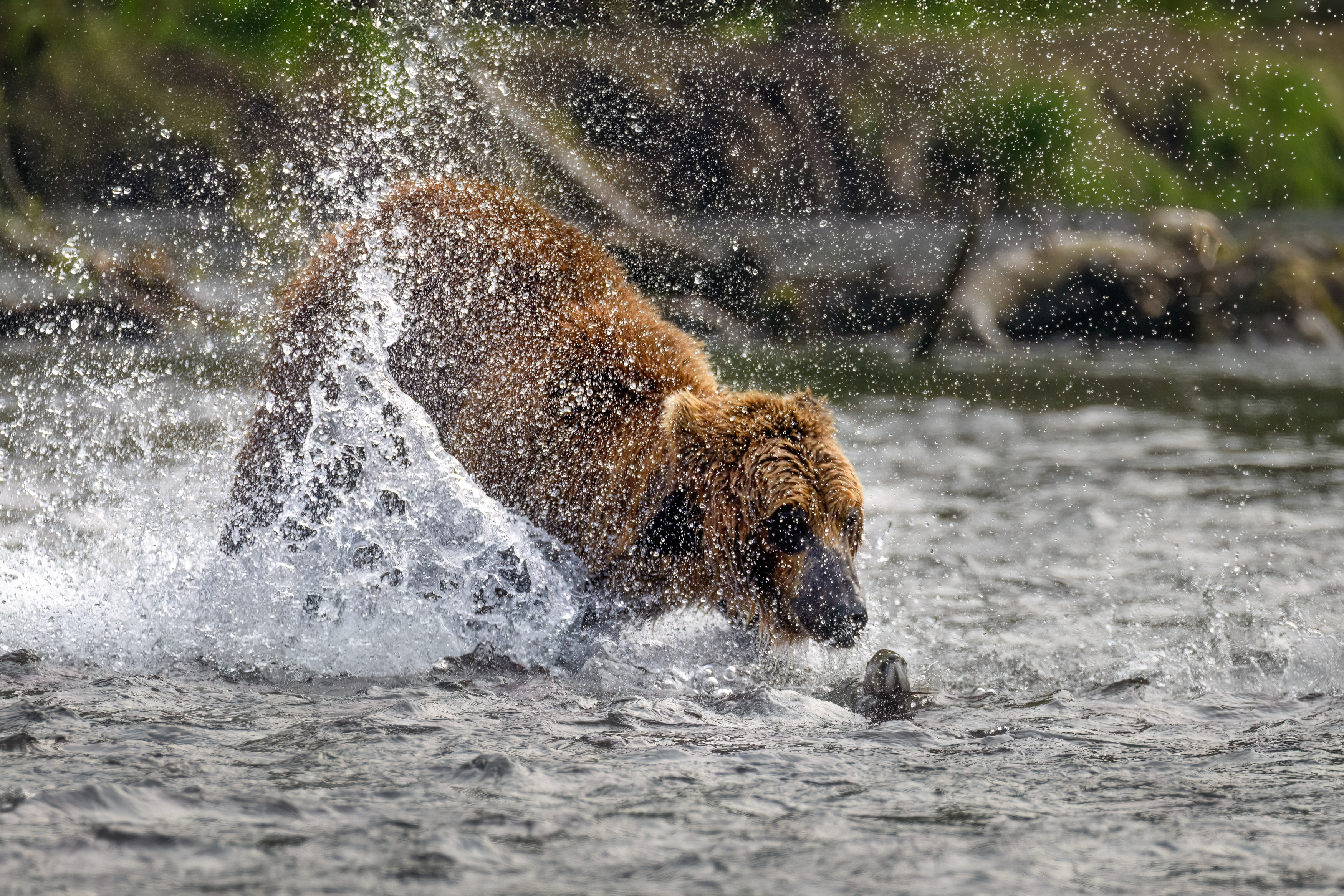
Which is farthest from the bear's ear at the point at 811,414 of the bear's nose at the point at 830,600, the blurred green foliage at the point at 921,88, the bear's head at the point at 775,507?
the blurred green foliage at the point at 921,88

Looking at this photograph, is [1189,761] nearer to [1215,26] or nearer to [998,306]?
[998,306]

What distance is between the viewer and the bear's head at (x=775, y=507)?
464 centimetres

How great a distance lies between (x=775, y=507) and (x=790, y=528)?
0.11 metres

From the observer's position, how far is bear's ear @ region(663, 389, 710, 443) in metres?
4.75

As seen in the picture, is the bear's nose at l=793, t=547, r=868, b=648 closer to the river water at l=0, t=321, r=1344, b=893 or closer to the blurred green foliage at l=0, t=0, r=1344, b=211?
the river water at l=0, t=321, r=1344, b=893

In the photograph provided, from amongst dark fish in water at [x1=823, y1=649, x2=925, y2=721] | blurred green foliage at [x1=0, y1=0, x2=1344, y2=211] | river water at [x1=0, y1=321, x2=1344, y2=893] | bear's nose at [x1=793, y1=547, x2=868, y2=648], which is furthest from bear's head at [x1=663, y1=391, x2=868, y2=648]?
blurred green foliage at [x1=0, y1=0, x2=1344, y2=211]

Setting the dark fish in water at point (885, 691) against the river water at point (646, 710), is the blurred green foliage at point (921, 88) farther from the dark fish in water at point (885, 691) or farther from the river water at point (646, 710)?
the dark fish in water at point (885, 691)

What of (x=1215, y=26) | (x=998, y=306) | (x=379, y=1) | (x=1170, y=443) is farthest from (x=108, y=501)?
(x=1215, y=26)

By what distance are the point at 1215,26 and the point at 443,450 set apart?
31209 mm

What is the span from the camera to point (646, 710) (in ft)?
14.5

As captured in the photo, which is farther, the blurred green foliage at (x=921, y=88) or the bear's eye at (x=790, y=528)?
the blurred green foliage at (x=921, y=88)

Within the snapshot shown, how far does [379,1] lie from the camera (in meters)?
16.8

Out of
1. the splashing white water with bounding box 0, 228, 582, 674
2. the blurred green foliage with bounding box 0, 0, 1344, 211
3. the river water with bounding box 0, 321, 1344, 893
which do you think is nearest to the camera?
the river water with bounding box 0, 321, 1344, 893

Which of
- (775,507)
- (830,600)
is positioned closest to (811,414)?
(775,507)
